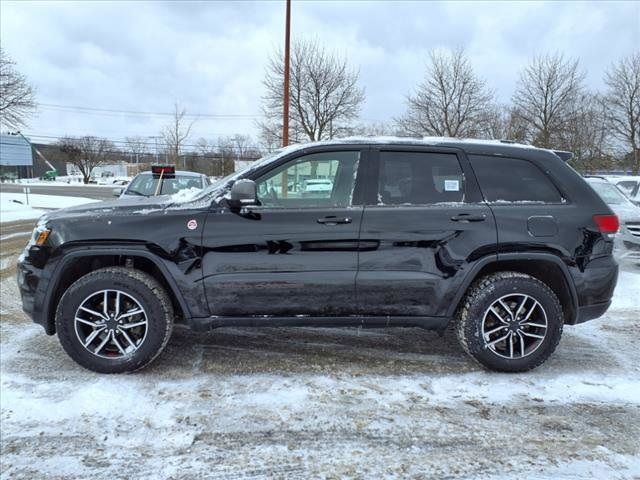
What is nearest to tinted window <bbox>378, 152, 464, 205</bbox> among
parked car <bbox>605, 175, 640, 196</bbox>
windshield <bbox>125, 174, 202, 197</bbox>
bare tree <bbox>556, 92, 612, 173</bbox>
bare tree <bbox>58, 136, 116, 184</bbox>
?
windshield <bbox>125, 174, 202, 197</bbox>

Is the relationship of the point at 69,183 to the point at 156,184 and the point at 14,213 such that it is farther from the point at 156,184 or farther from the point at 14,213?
the point at 156,184

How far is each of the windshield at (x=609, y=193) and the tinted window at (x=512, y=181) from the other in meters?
5.90

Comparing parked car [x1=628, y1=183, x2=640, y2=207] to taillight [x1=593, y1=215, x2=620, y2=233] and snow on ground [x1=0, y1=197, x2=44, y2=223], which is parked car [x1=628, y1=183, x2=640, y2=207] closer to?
taillight [x1=593, y1=215, x2=620, y2=233]

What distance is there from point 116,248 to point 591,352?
13.6 ft

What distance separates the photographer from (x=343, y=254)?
11.6 ft

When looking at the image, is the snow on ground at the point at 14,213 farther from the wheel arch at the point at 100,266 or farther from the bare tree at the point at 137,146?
the bare tree at the point at 137,146

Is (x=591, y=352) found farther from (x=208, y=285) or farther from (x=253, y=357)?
(x=208, y=285)

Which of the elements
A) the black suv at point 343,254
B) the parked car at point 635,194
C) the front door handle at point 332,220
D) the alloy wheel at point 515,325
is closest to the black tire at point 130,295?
the black suv at point 343,254

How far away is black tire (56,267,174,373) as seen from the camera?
3.49 metres

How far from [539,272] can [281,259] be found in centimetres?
214

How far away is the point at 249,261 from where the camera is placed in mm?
3504

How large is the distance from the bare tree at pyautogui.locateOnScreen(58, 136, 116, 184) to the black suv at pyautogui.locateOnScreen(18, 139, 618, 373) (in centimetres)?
7278

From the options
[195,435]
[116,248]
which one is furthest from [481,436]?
[116,248]

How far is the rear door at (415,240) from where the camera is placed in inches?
140
